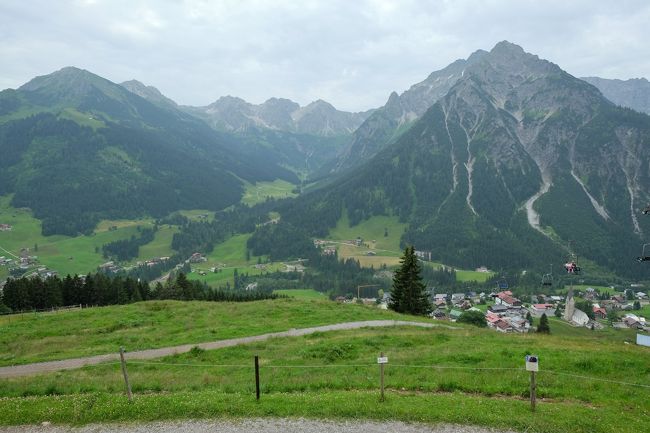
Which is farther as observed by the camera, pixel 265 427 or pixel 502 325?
pixel 502 325

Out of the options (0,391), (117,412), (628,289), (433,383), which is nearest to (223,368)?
(117,412)

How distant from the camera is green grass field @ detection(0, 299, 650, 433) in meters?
15.6

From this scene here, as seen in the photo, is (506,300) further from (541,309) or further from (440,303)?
(440,303)

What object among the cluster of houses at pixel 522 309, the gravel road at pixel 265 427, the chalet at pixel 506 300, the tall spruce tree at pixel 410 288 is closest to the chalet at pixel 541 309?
the cluster of houses at pixel 522 309

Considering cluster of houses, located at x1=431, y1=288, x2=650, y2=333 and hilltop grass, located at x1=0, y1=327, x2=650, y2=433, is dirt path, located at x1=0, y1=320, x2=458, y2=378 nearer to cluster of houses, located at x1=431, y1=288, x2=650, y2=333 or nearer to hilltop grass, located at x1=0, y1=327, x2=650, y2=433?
hilltop grass, located at x1=0, y1=327, x2=650, y2=433

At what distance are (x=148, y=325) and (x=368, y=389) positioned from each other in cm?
2847

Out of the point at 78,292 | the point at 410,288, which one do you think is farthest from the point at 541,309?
the point at 78,292

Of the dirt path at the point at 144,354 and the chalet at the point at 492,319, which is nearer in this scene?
the dirt path at the point at 144,354

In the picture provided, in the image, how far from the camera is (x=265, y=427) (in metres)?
14.9

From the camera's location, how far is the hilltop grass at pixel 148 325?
31.7m

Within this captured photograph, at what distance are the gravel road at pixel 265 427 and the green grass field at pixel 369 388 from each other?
17.8 inches

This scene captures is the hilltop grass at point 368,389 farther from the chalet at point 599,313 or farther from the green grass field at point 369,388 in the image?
the chalet at point 599,313

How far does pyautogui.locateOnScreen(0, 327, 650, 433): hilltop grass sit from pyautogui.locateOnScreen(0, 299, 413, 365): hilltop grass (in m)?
6.88

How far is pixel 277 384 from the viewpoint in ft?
63.1
